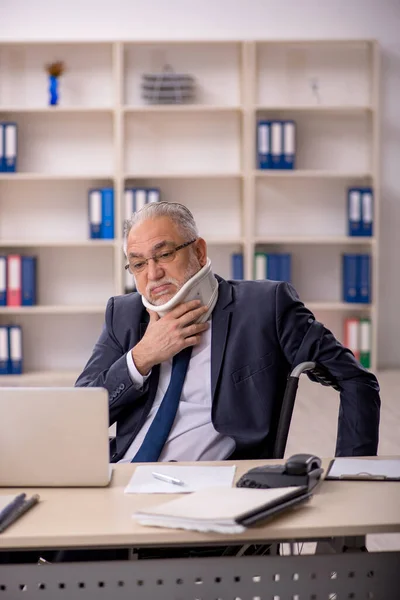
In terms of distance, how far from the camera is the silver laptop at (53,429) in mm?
1736

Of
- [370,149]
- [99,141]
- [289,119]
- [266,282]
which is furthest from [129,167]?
[266,282]

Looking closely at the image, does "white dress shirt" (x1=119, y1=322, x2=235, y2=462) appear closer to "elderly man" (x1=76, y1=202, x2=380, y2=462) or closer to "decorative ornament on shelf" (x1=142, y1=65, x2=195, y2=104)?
"elderly man" (x1=76, y1=202, x2=380, y2=462)

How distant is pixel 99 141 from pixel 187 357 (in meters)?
4.49

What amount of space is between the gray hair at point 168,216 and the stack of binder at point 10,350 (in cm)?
413

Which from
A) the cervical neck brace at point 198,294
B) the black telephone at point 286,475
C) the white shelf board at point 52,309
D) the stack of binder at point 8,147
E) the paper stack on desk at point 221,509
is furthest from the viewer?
the white shelf board at point 52,309

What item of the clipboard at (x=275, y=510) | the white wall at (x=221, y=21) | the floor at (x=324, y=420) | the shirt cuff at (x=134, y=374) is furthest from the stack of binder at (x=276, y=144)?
the clipboard at (x=275, y=510)

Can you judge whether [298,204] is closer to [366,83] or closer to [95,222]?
[366,83]

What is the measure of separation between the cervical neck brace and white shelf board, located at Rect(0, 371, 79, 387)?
4.00 metres

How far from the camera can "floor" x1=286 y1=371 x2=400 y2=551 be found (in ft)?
14.8

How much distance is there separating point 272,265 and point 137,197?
1.08 meters

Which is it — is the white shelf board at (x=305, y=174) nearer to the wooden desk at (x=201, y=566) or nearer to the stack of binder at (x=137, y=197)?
the stack of binder at (x=137, y=197)

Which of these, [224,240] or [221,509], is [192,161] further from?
[221,509]

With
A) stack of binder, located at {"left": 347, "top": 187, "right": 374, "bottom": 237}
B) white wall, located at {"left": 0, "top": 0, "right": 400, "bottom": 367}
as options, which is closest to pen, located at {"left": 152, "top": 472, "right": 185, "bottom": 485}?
stack of binder, located at {"left": 347, "top": 187, "right": 374, "bottom": 237}

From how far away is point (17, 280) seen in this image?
20.9 ft
